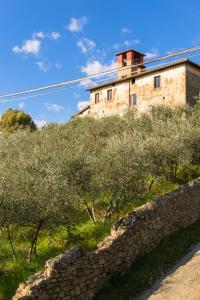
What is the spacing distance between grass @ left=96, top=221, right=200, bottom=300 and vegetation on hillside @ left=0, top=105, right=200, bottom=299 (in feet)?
8.34

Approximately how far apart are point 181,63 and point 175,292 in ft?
121

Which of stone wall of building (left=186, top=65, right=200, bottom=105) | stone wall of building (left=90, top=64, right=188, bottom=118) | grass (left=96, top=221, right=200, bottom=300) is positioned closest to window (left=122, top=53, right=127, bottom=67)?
stone wall of building (left=90, top=64, right=188, bottom=118)

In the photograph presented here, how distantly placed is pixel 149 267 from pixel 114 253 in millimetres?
1833

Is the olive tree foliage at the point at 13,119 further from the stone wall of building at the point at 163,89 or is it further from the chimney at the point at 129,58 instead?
the stone wall of building at the point at 163,89

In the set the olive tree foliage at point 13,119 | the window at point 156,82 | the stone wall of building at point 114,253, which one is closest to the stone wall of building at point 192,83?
the window at point 156,82

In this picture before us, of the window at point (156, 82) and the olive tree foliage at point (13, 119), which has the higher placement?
the window at point (156, 82)

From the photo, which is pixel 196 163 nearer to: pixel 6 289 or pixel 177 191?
pixel 177 191

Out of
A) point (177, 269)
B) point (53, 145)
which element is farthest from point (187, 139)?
point (177, 269)

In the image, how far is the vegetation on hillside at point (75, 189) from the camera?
15984 millimetres

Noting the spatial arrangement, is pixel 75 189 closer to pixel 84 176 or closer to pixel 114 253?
pixel 84 176

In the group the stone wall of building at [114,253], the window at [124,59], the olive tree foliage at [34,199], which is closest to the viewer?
the stone wall of building at [114,253]

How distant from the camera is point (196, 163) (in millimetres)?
29938

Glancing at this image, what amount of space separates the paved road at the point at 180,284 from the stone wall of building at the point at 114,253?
161cm

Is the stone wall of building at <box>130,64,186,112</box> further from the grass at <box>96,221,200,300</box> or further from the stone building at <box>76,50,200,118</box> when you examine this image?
the grass at <box>96,221,200,300</box>
